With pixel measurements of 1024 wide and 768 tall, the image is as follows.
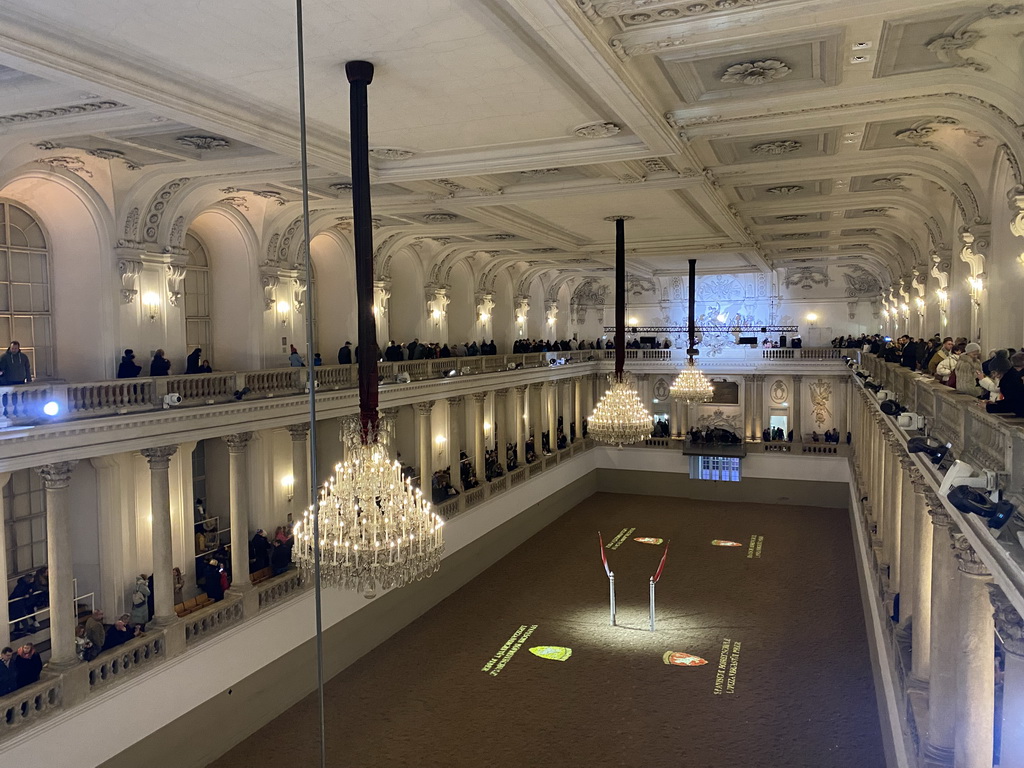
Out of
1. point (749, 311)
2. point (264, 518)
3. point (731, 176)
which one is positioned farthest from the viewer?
point (749, 311)

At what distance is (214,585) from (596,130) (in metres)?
9.30

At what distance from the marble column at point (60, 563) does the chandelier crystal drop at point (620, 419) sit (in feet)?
28.2

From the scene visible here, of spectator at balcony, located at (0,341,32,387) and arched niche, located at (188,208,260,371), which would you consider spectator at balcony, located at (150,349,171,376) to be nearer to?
spectator at balcony, located at (0,341,32,387)

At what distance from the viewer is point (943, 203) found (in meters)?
14.0

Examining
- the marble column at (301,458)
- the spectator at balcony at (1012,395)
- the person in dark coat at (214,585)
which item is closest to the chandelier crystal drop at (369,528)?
the spectator at balcony at (1012,395)

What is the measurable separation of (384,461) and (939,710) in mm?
5808

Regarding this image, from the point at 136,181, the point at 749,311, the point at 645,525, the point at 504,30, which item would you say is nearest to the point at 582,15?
the point at 504,30

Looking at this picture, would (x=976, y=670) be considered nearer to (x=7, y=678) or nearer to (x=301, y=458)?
(x=7, y=678)

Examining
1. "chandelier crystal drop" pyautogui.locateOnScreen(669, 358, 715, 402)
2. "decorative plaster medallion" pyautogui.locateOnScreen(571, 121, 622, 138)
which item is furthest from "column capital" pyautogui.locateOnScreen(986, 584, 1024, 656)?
"chandelier crystal drop" pyautogui.locateOnScreen(669, 358, 715, 402)

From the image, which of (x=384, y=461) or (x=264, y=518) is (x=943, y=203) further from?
(x=264, y=518)

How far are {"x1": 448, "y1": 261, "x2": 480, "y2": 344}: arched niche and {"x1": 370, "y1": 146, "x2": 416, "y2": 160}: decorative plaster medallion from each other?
1403 centimetres

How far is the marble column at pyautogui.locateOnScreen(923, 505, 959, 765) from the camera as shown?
7051 mm

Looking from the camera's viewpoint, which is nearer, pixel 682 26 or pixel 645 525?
pixel 682 26

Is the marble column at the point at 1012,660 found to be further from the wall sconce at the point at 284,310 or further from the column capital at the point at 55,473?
the wall sconce at the point at 284,310
